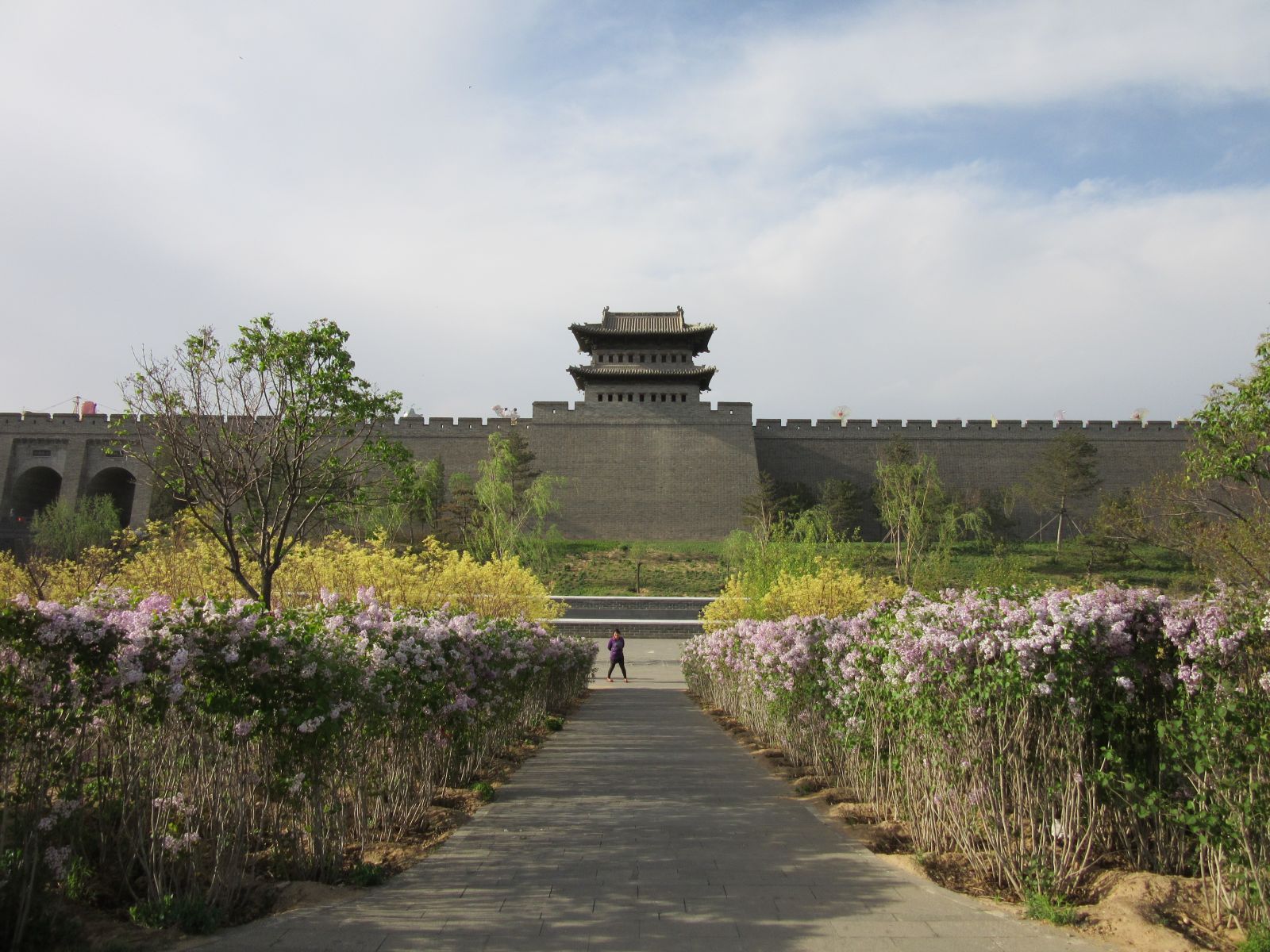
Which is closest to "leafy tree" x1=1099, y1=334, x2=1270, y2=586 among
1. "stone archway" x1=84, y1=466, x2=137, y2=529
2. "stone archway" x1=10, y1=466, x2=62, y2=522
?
"stone archway" x1=84, y1=466, x2=137, y2=529

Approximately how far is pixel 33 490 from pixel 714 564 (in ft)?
85.9

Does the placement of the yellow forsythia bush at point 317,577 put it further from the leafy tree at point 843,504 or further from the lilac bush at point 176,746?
the leafy tree at point 843,504

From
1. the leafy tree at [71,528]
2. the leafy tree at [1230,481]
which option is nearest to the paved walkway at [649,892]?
the leafy tree at [1230,481]

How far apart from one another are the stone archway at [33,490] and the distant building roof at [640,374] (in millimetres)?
20299

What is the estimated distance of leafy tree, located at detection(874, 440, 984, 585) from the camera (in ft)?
62.0

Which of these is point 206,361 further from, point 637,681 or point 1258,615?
point 637,681

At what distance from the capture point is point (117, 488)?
3550 cm

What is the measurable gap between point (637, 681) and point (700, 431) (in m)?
18.9

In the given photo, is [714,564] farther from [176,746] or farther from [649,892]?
[176,746]

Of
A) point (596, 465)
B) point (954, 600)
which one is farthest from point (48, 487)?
point (954, 600)

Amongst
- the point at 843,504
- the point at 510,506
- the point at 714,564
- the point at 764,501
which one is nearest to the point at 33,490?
the point at 510,506

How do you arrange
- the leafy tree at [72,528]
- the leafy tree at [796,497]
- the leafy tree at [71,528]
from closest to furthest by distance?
the leafy tree at [72,528] → the leafy tree at [71,528] → the leafy tree at [796,497]

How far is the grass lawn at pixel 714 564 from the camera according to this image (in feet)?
84.4

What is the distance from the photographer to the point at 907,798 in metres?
4.25
